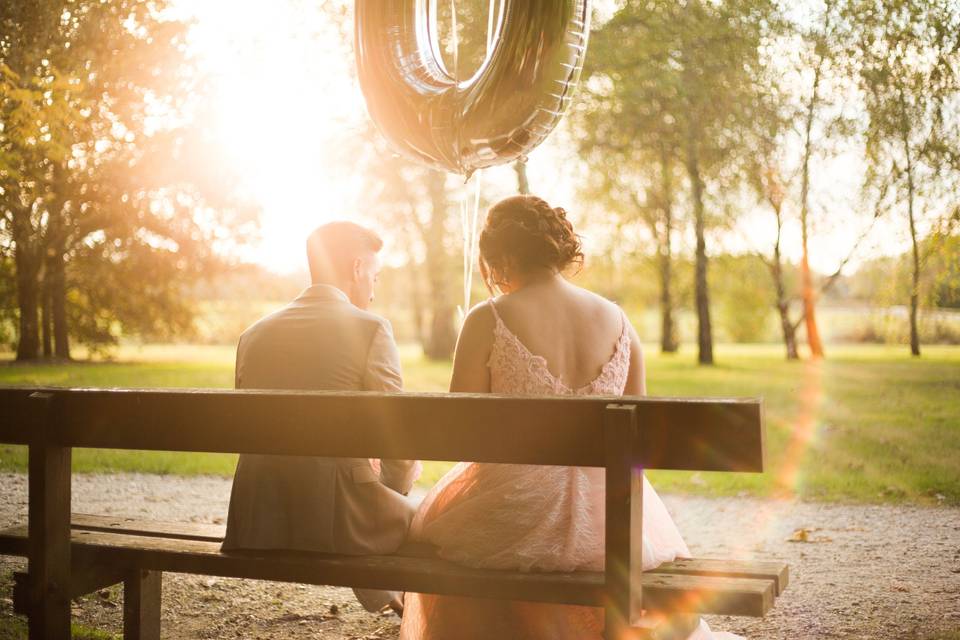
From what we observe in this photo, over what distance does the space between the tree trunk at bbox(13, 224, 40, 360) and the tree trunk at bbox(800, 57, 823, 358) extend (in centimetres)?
956

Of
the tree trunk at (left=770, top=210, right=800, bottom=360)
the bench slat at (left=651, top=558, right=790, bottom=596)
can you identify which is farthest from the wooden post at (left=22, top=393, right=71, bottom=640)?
the tree trunk at (left=770, top=210, right=800, bottom=360)

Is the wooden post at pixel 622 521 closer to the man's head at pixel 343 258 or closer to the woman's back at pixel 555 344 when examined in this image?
the woman's back at pixel 555 344

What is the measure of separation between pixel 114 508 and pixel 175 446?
465cm

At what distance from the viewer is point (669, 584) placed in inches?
107

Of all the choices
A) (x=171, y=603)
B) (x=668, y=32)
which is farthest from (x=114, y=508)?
(x=668, y=32)

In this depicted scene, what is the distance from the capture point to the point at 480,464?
3.23m

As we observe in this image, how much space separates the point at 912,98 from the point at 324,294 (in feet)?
22.3

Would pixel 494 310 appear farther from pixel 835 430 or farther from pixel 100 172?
pixel 100 172

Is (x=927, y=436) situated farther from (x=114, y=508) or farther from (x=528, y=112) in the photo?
(x=114, y=508)

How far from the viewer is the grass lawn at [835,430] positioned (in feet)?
25.3

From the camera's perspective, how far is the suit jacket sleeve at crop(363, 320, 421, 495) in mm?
3295

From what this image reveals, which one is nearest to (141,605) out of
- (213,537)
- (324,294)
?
(213,537)

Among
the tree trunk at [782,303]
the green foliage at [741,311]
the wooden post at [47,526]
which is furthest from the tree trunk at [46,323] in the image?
the green foliage at [741,311]

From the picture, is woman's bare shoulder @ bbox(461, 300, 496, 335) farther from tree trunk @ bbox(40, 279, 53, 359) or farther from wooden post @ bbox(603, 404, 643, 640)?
tree trunk @ bbox(40, 279, 53, 359)
